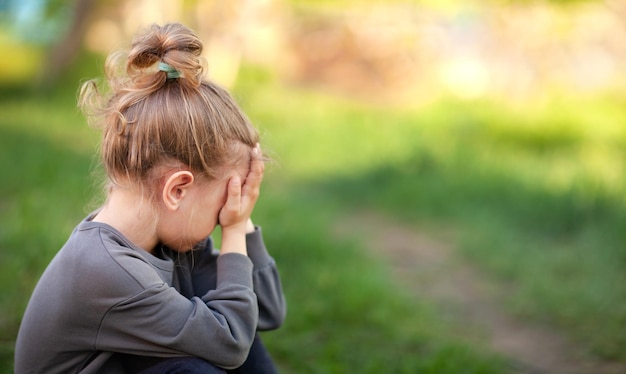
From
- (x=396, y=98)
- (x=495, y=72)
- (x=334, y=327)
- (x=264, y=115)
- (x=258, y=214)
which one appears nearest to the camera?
(x=334, y=327)

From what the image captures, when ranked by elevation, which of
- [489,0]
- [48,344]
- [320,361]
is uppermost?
[489,0]

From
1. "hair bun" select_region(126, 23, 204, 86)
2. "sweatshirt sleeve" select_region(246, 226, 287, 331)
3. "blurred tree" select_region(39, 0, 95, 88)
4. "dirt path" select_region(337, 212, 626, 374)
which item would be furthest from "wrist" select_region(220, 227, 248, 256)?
"blurred tree" select_region(39, 0, 95, 88)

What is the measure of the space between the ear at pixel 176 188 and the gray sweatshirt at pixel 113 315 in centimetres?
13

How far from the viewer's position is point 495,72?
10.7 m

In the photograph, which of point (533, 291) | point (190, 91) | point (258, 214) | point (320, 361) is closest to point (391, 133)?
point (258, 214)

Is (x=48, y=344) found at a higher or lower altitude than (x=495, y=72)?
lower

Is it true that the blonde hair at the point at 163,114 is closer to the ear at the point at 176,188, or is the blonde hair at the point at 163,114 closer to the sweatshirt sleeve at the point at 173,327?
the ear at the point at 176,188

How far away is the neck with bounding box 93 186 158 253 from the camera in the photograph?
1669 millimetres

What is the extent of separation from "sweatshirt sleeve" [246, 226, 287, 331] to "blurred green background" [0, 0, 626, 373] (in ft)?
0.87

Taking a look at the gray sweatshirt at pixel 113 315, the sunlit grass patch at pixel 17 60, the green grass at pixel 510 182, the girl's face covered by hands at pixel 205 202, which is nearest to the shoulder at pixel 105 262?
the gray sweatshirt at pixel 113 315

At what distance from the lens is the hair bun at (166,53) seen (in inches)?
65.5

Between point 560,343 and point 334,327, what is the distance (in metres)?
1.01

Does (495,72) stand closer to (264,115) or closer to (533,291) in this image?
(264,115)

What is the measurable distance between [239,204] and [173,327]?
360mm
